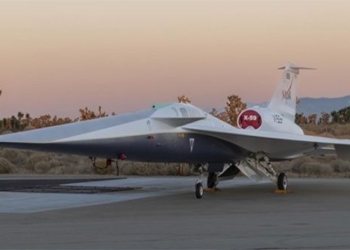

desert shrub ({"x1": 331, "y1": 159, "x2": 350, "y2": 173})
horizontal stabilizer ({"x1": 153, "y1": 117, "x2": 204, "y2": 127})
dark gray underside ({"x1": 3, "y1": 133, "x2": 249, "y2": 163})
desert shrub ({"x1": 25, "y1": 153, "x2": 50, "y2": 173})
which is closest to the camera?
dark gray underside ({"x1": 3, "y1": 133, "x2": 249, "y2": 163})

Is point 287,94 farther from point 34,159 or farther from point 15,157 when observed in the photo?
point 15,157

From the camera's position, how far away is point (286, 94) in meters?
27.9

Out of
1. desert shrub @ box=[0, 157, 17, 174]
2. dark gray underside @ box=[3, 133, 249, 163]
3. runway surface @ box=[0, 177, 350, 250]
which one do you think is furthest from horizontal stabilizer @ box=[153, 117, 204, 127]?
desert shrub @ box=[0, 157, 17, 174]

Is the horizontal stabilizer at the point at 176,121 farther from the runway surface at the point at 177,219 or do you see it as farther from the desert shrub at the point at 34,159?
the desert shrub at the point at 34,159

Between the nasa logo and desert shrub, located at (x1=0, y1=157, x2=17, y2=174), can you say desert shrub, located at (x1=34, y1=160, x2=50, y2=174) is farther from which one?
the nasa logo

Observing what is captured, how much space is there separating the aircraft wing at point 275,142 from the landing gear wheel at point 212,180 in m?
1.54

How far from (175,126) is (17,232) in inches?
344

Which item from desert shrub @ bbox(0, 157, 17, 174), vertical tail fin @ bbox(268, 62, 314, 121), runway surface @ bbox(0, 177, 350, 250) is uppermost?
vertical tail fin @ bbox(268, 62, 314, 121)

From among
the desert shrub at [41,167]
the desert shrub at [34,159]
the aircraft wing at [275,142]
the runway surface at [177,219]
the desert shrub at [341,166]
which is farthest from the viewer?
the desert shrub at [34,159]

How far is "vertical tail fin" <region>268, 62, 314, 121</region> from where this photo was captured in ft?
90.2

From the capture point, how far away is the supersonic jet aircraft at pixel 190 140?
771 inches

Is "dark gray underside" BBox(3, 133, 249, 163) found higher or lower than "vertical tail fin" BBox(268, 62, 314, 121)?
lower

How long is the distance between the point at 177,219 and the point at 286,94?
13.0 m

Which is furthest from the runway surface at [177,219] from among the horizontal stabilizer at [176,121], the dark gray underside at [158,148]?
the horizontal stabilizer at [176,121]
